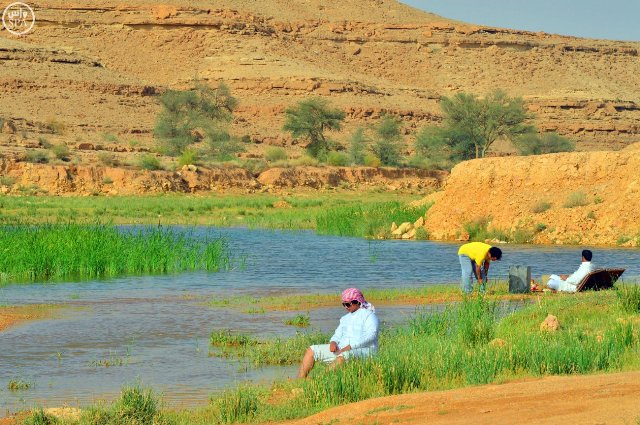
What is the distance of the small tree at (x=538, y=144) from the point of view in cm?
8794

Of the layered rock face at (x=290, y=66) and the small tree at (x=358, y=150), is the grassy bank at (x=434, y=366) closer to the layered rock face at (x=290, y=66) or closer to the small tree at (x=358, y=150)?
the small tree at (x=358, y=150)

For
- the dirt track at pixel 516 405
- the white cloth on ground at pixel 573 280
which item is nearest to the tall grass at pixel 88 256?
the white cloth on ground at pixel 573 280

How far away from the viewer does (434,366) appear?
1134 centimetres

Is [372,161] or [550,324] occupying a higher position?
[372,161]

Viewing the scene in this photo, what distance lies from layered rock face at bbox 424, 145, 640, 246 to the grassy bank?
64.0 ft

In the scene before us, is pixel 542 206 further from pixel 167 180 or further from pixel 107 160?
pixel 107 160

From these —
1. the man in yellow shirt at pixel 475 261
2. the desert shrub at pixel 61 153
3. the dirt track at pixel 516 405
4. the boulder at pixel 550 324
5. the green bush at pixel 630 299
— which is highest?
the desert shrub at pixel 61 153

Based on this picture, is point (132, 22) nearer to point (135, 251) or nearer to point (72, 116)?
point (72, 116)

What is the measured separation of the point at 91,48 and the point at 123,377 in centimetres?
10602

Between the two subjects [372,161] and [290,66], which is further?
[290,66]

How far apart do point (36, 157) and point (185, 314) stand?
41.6 meters

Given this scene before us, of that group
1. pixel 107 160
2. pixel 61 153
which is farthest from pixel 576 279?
pixel 61 153

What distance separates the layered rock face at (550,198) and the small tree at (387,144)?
4026cm

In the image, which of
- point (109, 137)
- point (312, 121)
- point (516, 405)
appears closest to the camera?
point (516, 405)
